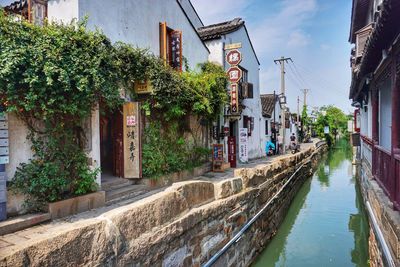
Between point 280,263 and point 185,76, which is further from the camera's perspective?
point 185,76

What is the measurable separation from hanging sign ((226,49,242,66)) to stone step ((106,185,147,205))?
24.3ft

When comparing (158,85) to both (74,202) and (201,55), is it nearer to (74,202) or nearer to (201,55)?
(74,202)

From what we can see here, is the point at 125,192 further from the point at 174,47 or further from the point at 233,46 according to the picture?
the point at 233,46

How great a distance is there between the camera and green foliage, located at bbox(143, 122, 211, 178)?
820cm

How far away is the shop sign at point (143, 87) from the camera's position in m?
8.03

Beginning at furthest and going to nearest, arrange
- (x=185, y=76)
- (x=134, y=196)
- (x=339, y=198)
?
1. (x=339, y=198)
2. (x=185, y=76)
3. (x=134, y=196)

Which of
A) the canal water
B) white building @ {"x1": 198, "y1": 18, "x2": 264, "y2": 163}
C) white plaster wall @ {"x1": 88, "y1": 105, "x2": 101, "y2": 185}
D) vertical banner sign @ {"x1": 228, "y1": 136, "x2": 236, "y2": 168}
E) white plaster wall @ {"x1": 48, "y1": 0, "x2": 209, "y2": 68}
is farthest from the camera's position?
white building @ {"x1": 198, "y1": 18, "x2": 264, "y2": 163}

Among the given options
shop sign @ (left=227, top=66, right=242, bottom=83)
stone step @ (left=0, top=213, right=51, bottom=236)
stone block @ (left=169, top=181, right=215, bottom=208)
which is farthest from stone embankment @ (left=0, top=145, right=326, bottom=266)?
shop sign @ (left=227, top=66, right=242, bottom=83)

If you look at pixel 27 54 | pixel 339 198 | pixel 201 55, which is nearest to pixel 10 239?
pixel 27 54

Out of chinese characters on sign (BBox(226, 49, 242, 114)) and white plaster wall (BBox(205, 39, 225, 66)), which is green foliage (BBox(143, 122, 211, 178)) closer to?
chinese characters on sign (BBox(226, 49, 242, 114))

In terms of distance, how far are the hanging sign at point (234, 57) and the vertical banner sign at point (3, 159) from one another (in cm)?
961

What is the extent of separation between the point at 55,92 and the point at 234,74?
862 cm

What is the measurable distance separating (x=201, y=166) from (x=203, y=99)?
2.91 metres

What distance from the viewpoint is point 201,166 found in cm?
1109
